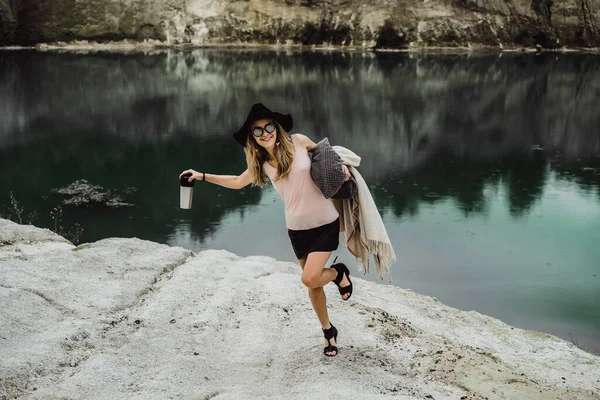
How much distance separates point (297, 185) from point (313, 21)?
201ft

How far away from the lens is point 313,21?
64625mm

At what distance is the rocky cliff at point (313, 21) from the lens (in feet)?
207

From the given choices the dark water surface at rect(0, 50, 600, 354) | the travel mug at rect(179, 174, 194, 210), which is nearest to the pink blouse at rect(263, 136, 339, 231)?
the travel mug at rect(179, 174, 194, 210)

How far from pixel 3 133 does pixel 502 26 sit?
1955 inches

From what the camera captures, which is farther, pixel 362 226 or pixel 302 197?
pixel 362 226

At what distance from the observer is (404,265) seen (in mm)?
15023

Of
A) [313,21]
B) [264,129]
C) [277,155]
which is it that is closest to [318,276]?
[277,155]

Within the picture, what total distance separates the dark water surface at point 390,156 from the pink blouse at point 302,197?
7.38m

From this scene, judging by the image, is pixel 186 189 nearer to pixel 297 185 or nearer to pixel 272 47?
pixel 297 185

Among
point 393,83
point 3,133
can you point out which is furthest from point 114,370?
point 393,83

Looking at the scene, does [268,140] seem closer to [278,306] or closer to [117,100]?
[278,306]

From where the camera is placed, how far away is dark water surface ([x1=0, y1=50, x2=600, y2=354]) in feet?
49.7

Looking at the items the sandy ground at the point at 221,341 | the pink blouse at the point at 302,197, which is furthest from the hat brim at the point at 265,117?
the sandy ground at the point at 221,341

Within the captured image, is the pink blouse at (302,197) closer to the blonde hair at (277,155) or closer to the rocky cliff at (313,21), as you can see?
the blonde hair at (277,155)
